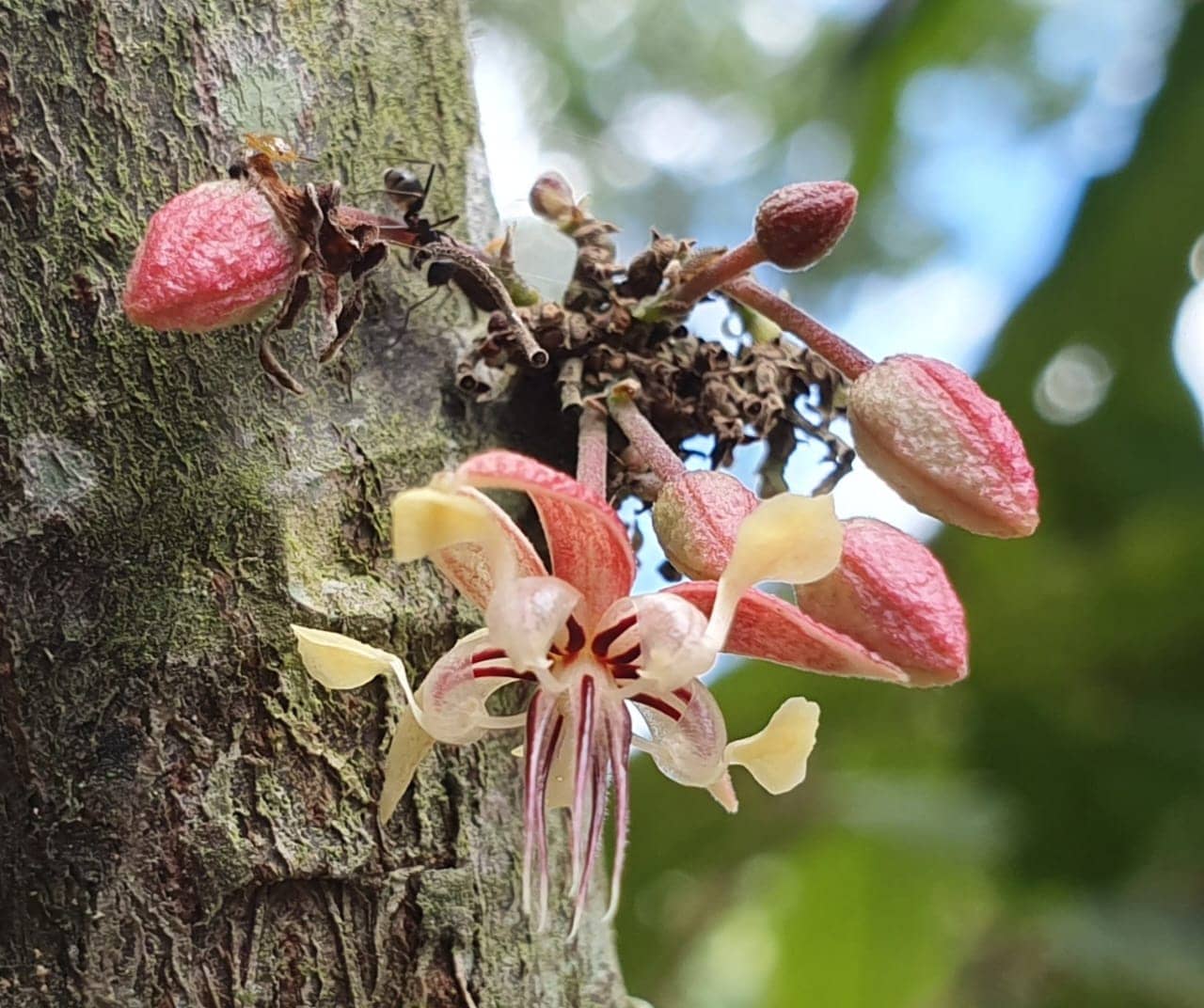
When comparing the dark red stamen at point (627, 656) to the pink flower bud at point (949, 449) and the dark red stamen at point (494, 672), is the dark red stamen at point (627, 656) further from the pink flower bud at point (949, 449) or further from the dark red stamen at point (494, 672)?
the pink flower bud at point (949, 449)

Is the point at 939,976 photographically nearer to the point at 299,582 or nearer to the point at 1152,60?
the point at 1152,60

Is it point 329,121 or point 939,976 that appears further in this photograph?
point 939,976

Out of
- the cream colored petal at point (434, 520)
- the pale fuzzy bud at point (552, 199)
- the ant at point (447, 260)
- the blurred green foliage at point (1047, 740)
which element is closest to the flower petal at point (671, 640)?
the cream colored petal at point (434, 520)

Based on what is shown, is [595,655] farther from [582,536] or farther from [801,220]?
[801,220]

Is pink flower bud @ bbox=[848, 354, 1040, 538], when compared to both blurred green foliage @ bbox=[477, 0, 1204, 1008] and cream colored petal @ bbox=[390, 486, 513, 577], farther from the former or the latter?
blurred green foliage @ bbox=[477, 0, 1204, 1008]

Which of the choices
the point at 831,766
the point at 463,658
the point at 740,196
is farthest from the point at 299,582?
the point at 740,196

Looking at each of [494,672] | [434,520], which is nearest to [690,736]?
[494,672]
